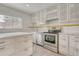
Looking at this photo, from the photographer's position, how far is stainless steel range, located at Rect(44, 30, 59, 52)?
3.88ft

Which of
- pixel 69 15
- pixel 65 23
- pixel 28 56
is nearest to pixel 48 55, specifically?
pixel 28 56

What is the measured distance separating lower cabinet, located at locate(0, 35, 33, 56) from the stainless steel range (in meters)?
0.20

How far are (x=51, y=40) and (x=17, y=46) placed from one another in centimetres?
46

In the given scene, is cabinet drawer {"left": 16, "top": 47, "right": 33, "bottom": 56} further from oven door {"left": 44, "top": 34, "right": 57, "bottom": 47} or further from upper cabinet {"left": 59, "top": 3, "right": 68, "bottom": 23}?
upper cabinet {"left": 59, "top": 3, "right": 68, "bottom": 23}

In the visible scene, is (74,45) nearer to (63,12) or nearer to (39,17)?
(63,12)

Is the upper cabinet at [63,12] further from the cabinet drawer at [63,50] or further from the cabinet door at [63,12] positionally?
the cabinet drawer at [63,50]

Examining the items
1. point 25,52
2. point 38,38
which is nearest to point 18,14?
point 38,38

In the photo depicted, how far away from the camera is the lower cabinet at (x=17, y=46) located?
1124 mm

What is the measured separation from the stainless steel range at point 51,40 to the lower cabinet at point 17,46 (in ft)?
0.66

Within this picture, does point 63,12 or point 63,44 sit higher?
point 63,12

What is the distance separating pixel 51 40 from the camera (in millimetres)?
1208

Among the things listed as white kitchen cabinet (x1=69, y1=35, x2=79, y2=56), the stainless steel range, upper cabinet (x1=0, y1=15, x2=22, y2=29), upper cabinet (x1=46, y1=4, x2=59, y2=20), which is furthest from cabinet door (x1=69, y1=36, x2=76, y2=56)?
upper cabinet (x1=0, y1=15, x2=22, y2=29)

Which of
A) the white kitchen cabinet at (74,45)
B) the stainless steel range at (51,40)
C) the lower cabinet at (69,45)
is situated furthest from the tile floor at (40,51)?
the white kitchen cabinet at (74,45)

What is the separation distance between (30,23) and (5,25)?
Result: 320 mm
